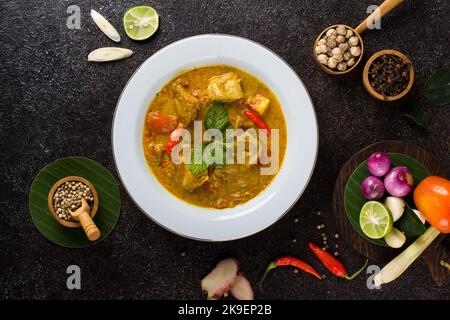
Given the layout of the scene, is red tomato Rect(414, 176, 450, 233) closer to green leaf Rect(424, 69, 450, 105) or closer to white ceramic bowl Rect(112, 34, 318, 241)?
green leaf Rect(424, 69, 450, 105)

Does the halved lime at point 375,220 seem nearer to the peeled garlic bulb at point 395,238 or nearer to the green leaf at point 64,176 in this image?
the peeled garlic bulb at point 395,238

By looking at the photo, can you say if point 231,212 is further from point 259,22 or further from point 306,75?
point 259,22

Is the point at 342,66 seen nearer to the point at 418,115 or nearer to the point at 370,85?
the point at 370,85

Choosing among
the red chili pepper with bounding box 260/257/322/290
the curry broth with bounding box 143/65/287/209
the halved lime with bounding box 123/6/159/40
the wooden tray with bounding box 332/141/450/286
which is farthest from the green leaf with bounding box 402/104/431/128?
the halved lime with bounding box 123/6/159/40

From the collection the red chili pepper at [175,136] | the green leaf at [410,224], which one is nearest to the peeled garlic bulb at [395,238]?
the green leaf at [410,224]

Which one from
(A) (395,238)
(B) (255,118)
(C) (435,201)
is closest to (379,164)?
(C) (435,201)
